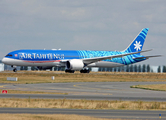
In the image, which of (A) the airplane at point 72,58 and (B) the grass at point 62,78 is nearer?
(B) the grass at point 62,78

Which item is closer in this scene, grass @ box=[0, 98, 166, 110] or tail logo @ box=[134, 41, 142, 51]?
grass @ box=[0, 98, 166, 110]

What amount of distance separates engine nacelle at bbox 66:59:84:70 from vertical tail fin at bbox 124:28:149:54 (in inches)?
754

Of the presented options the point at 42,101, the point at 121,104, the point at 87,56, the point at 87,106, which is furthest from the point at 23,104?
the point at 87,56

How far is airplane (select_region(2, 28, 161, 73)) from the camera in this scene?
260 ft

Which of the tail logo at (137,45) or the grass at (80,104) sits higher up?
the tail logo at (137,45)

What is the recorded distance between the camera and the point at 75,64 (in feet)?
267

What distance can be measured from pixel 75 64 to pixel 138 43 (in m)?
25.7

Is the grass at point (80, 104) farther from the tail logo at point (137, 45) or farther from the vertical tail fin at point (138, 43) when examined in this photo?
the tail logo at point (137, 45)

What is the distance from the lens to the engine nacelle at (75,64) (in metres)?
81.2

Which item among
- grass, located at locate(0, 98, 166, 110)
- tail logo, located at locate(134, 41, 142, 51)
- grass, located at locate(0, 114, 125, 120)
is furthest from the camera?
tail logo, located at locate(134, 41, 142, 51)

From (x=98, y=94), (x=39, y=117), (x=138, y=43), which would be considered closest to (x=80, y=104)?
(x=39, y=117)

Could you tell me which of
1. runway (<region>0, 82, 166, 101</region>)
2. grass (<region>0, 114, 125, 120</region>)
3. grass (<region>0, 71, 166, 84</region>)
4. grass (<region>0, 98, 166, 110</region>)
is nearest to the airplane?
grass (<region>0, 71, 166, 84</region>)

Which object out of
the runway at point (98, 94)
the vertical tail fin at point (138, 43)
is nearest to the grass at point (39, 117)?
the runway at point (98, 94)

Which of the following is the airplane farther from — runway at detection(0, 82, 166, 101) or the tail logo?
runway at detection(0, 82, 166, 101)
